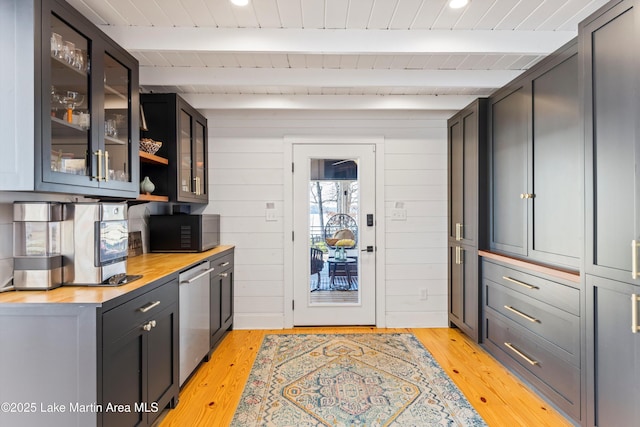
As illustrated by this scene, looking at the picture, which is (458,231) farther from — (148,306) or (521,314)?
(148,306)

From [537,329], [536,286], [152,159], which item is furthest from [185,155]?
[537,329]

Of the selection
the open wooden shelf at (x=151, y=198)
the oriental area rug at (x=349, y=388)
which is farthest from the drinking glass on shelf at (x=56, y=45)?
A: the oriental area rug at (x=349, y=388)

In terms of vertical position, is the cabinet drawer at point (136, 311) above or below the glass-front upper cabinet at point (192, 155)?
below

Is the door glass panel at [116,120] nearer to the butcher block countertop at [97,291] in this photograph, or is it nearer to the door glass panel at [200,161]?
the butcher block countertop at [97,291]

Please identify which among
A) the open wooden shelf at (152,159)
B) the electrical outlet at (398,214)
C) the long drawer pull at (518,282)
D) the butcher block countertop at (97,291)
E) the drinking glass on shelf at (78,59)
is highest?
the drinking glass on shelf at (78,59)

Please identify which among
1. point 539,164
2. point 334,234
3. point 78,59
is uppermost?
point 78,59

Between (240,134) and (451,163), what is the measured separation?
88.9 inches

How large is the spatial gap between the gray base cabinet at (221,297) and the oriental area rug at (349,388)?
16.4 inches

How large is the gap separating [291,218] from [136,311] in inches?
82.0

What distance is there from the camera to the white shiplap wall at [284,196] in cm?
363

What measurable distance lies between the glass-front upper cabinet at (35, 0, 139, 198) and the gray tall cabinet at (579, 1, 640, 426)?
256 cm

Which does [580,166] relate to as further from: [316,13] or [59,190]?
[59,190]

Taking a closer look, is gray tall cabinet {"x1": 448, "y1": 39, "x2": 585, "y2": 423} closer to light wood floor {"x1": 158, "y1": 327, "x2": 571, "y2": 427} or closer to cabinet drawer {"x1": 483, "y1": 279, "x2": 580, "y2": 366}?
cabinet drawer {"x1": 483, "y1": 279, "x2": 580, "y2": 366}

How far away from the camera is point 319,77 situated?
9.36 feet
